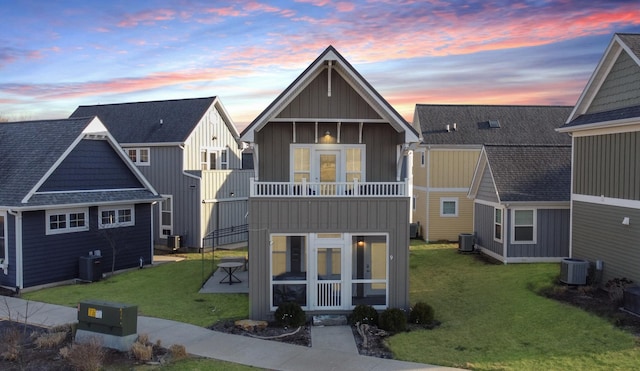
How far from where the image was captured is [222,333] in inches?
549

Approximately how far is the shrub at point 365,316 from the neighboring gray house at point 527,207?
1018 centimetres

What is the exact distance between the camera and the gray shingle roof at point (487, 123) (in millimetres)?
30453

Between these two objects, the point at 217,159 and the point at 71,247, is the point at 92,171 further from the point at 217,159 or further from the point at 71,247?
the point at 217,159

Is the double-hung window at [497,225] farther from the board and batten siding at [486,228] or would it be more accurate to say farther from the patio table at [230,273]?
the patio table at [230,273]

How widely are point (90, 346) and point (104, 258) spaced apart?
11.0 m

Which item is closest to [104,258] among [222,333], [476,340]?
[222,333]

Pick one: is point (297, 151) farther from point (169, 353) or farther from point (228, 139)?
point (228, 139)

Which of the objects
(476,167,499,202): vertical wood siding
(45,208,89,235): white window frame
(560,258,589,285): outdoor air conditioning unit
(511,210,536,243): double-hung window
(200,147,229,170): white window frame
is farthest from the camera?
(200,147,229,170): white window frame

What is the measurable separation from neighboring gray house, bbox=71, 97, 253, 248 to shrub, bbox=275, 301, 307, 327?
13826mm

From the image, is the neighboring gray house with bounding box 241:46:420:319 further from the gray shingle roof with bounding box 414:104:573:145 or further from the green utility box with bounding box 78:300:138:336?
the gray shingle roof with bounding box 414:104:573:145

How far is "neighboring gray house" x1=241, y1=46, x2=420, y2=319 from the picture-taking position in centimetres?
1556

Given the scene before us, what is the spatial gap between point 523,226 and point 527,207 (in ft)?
2.79

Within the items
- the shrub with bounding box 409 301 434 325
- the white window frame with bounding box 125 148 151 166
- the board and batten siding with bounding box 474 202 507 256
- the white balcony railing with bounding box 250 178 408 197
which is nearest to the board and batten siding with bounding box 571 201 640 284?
the board and batten siding with bounding box 474 202 507 256

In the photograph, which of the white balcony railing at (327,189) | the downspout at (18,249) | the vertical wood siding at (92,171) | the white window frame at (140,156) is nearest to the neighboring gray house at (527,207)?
the white balcony railing at (327,189)
